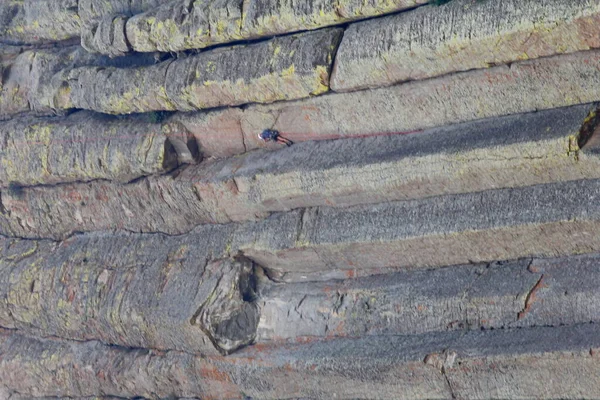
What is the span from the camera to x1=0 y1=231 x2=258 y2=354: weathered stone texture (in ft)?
62.1

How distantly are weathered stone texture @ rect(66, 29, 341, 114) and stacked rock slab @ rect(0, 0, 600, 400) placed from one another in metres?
0.05

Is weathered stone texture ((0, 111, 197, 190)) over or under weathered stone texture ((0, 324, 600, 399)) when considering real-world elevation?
over

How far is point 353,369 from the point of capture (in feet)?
56.2

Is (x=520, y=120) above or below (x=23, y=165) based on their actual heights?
above

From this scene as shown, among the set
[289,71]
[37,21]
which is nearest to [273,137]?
[289,71]

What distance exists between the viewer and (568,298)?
15.6 metres

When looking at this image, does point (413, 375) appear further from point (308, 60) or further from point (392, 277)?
point (308, 60)

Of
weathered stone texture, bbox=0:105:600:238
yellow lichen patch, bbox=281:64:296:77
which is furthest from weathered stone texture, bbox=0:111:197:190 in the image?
yellow lichen patch, bbox=281:64:296:77

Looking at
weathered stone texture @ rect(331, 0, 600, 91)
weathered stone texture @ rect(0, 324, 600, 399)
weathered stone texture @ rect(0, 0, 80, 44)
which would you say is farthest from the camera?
weathered stone texture @ rect(0, 0, 80, 44)

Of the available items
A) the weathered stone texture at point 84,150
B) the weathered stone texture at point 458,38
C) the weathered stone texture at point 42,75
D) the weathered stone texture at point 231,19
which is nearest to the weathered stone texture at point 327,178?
the weathered stone texture at point 84,150

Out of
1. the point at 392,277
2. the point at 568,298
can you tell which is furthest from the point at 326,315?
the point at 568,298

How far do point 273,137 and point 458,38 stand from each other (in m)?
4.59

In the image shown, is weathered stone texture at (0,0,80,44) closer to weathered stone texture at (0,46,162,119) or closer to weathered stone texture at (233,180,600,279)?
weathered stone texture at (0,46,162,119)

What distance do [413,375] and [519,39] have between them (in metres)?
5.66
